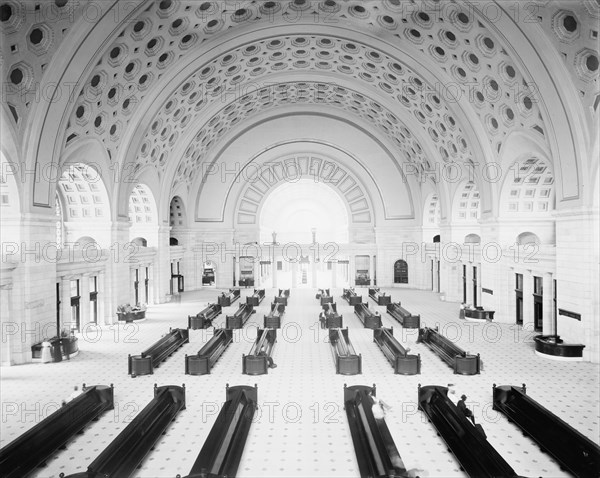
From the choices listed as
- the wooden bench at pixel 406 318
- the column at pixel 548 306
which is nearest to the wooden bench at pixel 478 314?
the wooden bench at pixel 406 318

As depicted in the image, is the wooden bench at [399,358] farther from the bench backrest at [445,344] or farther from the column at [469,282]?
the column at [469,282]

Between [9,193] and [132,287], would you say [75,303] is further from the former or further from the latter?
[9,193]

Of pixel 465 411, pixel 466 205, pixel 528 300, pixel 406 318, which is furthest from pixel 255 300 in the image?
pixel 465 411

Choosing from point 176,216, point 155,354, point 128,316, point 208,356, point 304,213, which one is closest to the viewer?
point 208,356

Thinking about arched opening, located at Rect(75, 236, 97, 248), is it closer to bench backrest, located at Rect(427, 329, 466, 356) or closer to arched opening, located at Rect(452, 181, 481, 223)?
bench backrest, located at Rect(427, 329, 466, 356)

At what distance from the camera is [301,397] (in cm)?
1051

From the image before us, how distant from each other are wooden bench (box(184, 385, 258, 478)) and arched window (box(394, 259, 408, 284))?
23273mm

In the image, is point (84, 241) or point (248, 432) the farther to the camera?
point (84, 241)

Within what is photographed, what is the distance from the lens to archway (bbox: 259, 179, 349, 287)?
31219 millimetres

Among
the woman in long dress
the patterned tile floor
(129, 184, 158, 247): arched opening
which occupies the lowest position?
the patterned tile floor

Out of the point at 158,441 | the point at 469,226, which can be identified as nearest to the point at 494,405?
the point at 158,441

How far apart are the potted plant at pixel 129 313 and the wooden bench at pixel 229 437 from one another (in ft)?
37.4

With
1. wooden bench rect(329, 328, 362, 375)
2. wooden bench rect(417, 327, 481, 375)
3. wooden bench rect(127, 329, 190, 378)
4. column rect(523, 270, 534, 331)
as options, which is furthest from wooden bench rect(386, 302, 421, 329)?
wooden bench rect(127, 329, 190, 378)

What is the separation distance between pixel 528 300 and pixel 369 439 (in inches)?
500
